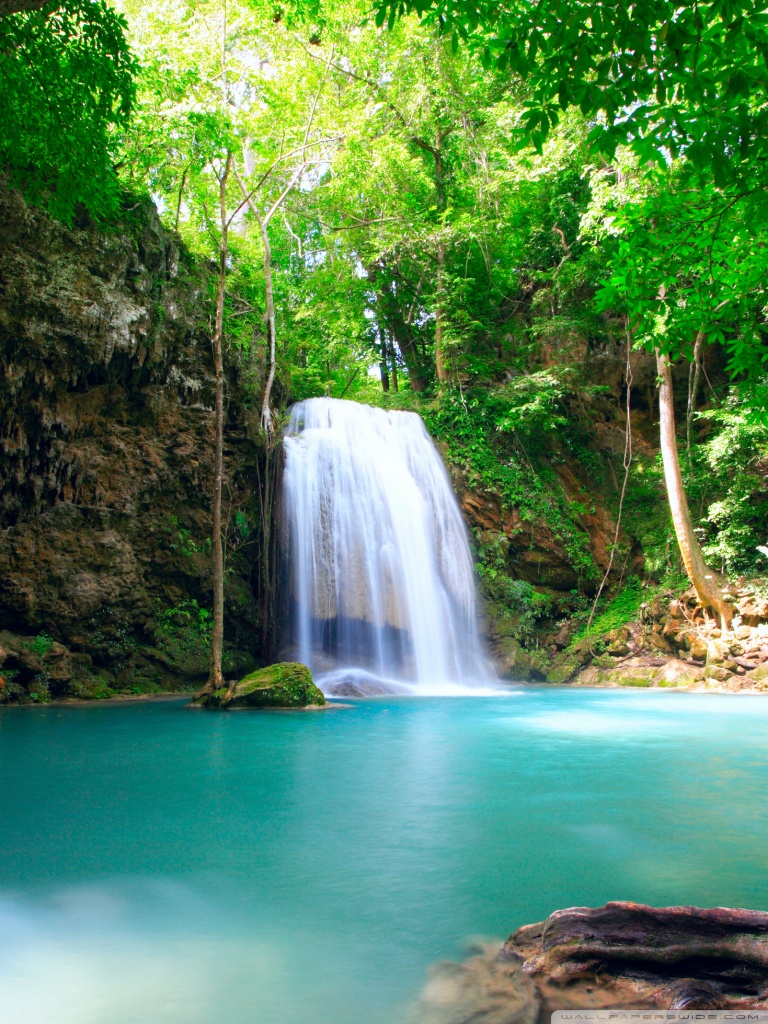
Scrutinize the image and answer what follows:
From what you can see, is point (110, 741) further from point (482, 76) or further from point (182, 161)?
point (482, 76)

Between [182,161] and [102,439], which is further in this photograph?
[182,161]

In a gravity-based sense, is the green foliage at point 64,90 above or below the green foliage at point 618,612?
above

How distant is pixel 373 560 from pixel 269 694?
219 inches

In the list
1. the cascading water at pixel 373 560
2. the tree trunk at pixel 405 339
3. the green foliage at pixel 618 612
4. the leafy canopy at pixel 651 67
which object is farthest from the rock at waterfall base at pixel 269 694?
the tree trunk at pixel 405 339

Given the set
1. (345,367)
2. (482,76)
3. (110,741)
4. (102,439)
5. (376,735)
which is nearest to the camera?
(110,741)

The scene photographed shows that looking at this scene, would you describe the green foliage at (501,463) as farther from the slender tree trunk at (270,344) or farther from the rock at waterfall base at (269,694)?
the rock at waterfall base at (269,694)

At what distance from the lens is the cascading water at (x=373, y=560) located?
15.1 meters

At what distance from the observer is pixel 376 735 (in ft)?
27.3

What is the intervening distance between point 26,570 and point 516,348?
15.1 meters

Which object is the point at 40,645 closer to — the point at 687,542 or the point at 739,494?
the point at 687,542

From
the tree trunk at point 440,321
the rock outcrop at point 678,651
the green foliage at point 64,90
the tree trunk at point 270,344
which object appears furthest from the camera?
the tree trunk at point 440,321

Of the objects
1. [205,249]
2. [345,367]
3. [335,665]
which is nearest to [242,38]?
[205,249]

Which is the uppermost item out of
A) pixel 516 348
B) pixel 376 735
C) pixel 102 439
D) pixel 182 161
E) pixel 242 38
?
pixel 242 38

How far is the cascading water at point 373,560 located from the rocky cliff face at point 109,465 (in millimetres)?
1200
